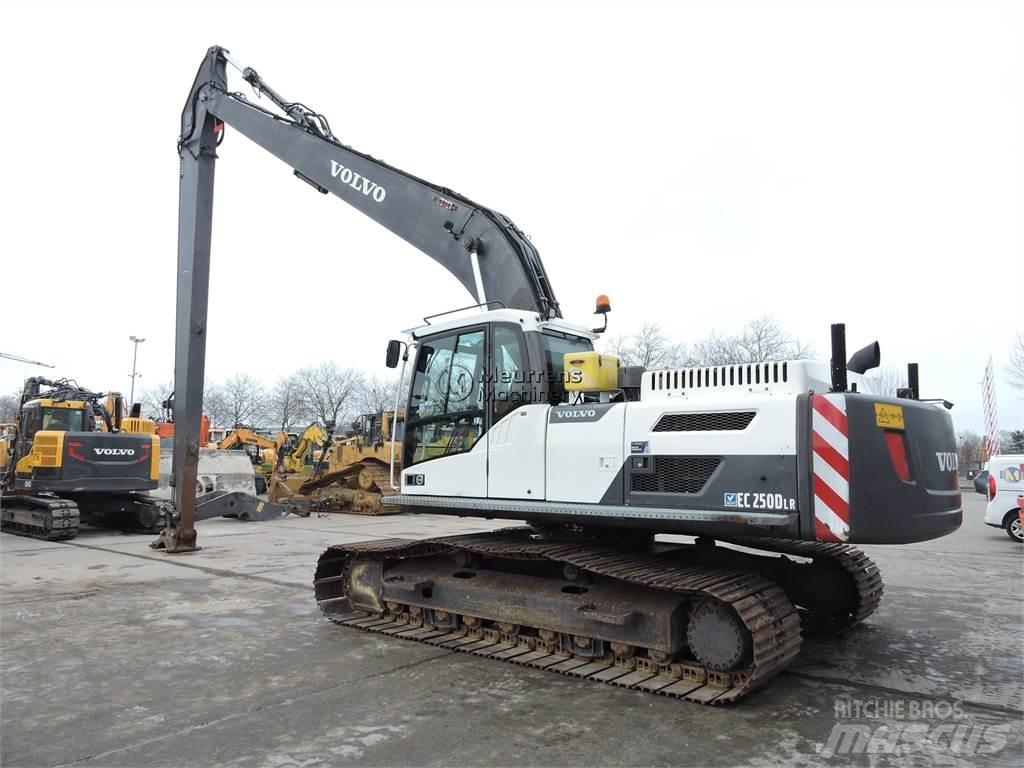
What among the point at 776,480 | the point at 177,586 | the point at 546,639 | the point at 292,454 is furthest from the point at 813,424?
the point at 292,454

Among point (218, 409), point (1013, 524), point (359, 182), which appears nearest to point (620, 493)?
point (359, 182)

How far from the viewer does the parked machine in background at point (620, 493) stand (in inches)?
180

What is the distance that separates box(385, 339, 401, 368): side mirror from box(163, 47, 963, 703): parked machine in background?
2 cm

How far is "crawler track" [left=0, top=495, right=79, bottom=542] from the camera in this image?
497 inches

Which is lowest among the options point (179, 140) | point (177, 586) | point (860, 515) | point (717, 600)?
point (177, 586)

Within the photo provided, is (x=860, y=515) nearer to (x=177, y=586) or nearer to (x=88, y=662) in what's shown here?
(x=88, y=662)

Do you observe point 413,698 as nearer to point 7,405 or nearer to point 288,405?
point 288,405

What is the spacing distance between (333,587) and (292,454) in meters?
17.2

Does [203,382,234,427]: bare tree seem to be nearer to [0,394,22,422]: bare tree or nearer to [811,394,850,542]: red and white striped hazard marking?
[0,394,22,422]: bare tree

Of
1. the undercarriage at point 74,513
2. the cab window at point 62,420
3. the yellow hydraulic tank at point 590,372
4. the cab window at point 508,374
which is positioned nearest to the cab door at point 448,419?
the cab window at point 508,374

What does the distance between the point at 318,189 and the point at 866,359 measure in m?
6.98

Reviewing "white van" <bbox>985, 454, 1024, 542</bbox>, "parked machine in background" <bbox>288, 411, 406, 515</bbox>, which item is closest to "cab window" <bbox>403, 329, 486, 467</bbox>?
"white van" <bbox>985, 454, 1024, 542</bbox>

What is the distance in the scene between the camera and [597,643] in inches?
212

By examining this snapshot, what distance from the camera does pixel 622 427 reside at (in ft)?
17.4
